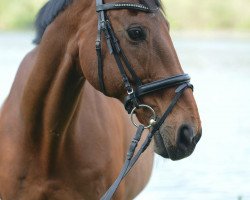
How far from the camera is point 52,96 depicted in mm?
4223

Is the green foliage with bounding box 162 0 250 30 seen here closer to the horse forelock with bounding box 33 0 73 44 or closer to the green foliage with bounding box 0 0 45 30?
the green foliage with bounding box 0 0 45 30

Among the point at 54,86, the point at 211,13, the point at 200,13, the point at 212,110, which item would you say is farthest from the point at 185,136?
the point at 211,13

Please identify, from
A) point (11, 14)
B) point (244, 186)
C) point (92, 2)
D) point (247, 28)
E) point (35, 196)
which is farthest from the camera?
point (247, 28)

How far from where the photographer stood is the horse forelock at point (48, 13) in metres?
4.15

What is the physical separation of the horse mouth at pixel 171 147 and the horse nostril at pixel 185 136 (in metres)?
0.01

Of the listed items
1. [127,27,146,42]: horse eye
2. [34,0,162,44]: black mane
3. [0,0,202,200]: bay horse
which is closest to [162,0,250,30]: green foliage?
[0,0,202,200]: bay horse

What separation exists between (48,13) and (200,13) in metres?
39.5

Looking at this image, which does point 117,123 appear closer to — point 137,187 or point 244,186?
point 137,187

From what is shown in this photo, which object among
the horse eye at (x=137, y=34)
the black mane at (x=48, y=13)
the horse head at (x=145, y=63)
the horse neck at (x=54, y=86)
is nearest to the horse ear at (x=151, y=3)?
the horse head at (x=145, y=63)

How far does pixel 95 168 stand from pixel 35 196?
1.33 feet

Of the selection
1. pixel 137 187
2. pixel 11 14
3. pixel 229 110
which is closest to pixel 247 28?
pixel 11 14

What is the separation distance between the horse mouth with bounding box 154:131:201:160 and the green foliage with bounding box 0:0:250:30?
34.0 metres

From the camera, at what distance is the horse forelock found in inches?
163

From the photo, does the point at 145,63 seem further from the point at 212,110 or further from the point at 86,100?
the point at 212,110
